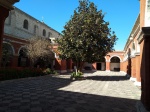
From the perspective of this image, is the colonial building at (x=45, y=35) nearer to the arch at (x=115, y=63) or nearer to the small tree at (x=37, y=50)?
the small tree at (x=37, y=50)

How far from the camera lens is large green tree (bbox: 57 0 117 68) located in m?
17.0

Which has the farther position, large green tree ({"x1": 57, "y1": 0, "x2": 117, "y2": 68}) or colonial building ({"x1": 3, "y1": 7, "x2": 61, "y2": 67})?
colonial building ({"x1": 3, "y1": 7, "x2": 61, "y2": 67})

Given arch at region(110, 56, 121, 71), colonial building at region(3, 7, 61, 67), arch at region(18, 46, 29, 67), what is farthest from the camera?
arch at region(110, 56, 121, 71)

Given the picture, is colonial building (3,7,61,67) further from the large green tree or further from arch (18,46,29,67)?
the large green tree

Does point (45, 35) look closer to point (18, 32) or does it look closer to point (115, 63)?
point (18, 32)

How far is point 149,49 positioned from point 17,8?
22.7m

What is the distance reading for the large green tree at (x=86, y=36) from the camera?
17.0 meters

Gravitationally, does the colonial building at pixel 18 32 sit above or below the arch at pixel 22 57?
above

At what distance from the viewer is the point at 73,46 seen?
58.0 feet

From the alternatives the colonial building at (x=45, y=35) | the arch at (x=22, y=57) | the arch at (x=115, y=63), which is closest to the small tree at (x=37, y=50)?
the colonial building at (x=45, y=35)

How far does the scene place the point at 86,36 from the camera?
55.8 ft

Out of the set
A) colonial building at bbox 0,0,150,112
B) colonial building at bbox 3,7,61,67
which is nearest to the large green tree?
colonial building at bbox 0,0,150,112

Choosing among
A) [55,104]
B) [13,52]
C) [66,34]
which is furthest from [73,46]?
[55,104]

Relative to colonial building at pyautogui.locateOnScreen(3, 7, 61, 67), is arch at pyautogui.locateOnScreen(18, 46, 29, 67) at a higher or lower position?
lower
